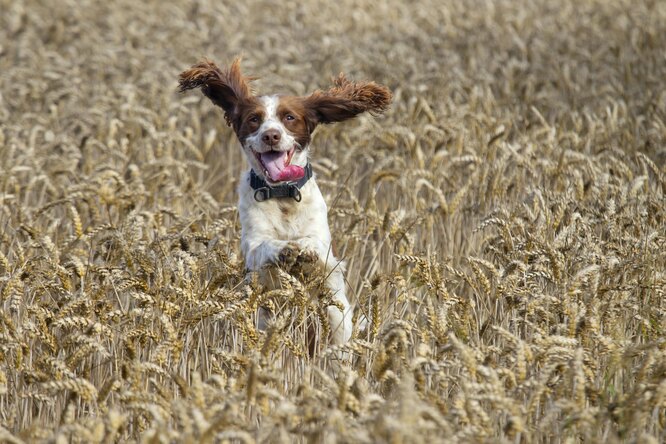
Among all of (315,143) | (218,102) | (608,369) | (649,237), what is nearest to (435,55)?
(315,143)

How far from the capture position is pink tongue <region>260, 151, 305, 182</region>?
Result: 496 centimetres

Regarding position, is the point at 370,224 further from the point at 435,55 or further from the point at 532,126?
the point at 435,55

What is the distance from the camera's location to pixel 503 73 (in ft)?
31.5

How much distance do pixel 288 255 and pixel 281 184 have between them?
506 mm

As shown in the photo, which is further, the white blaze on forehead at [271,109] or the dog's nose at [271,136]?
the white blaze on forehead at [271,109]

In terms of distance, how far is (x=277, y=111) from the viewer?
5168 mm

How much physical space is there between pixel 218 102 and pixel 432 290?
1956 millimetres


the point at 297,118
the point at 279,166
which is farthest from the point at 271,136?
the point at 297,118

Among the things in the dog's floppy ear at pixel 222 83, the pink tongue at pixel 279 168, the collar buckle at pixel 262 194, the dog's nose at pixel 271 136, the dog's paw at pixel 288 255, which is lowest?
the dog's paw at pixel 288 255

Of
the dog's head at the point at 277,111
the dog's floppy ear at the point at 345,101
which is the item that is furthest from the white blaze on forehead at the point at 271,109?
the dog's floppy ear at the point at 345,101

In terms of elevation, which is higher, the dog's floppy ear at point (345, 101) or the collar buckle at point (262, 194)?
the dog's floppy ear at point (345, 101)

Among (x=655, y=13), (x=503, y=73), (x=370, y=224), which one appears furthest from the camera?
(x=655, y=13)

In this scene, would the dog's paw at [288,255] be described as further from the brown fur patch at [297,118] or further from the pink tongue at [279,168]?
the brown fur patch at [297,118]

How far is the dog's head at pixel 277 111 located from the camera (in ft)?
16.3
